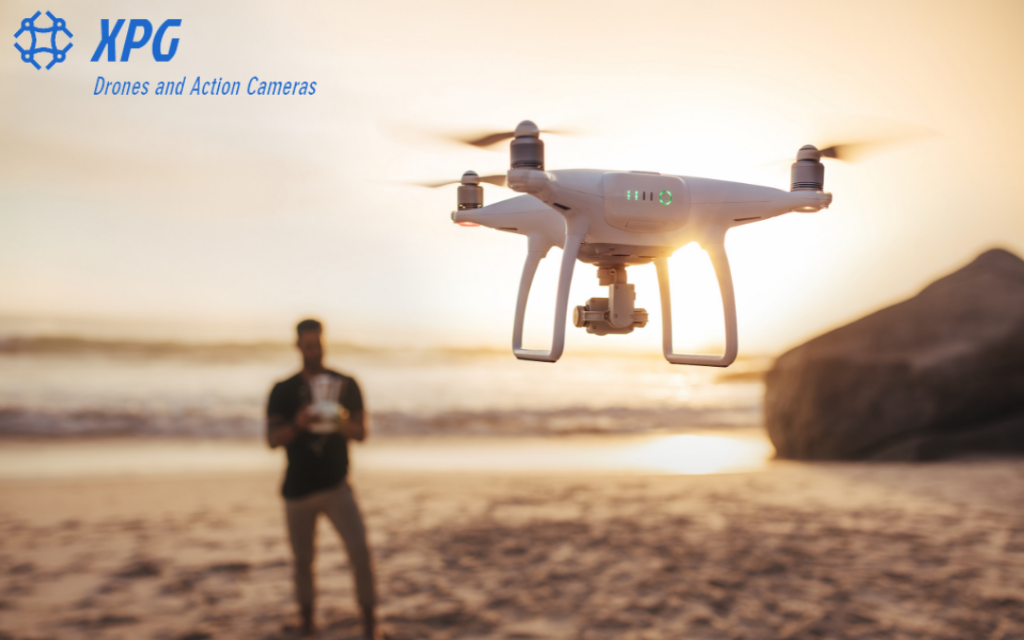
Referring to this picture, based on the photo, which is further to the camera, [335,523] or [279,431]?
[335,523]

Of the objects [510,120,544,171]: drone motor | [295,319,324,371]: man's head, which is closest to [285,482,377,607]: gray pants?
[295,319,324,371]: man's head

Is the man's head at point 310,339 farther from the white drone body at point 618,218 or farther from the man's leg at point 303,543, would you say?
the white drone body at point 618,218

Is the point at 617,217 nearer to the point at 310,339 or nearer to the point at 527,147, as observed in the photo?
the point at 527,147

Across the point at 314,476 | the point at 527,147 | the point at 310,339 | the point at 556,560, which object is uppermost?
the point at 527,147

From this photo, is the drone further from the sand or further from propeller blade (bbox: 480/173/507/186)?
the sand

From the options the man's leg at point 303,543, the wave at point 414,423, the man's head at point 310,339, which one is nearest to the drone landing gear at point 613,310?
the man's head at point 310,339

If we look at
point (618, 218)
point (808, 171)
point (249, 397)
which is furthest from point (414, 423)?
point (618, 218)
